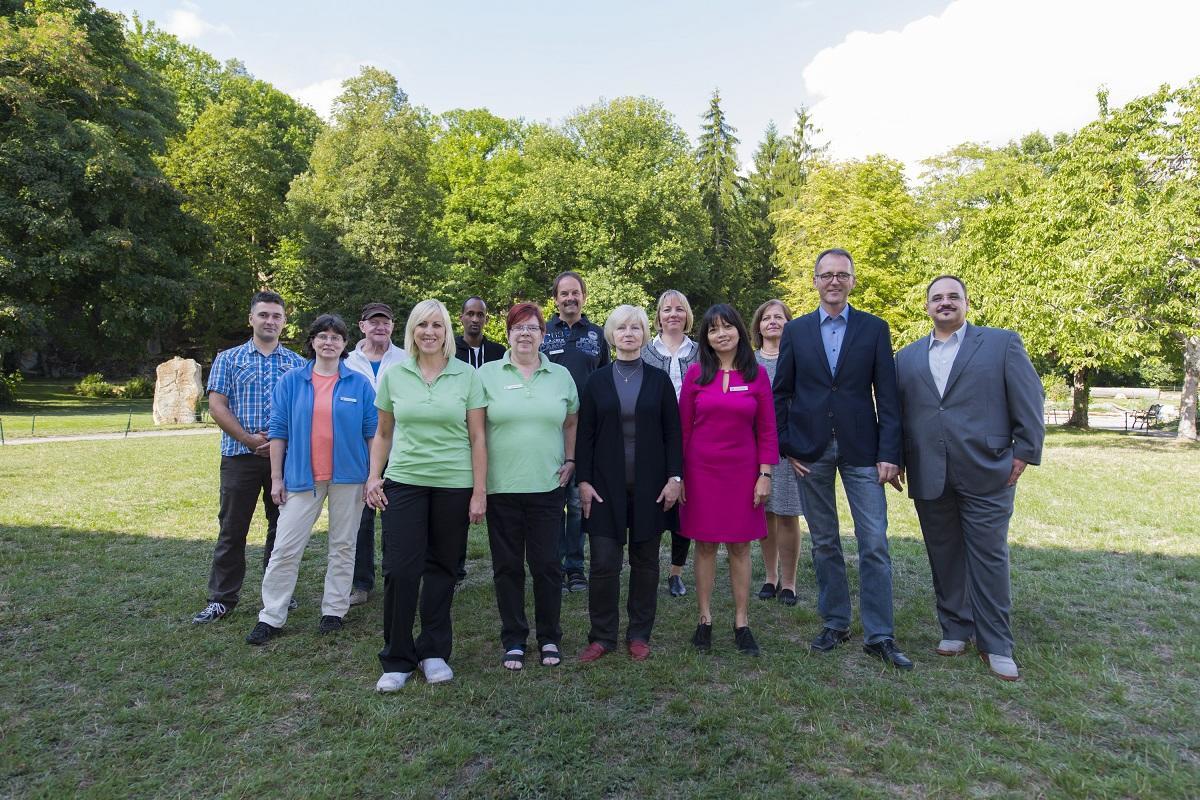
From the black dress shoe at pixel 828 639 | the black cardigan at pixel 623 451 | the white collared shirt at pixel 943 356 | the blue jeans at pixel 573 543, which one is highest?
the white collared shirt at pixel 943 356

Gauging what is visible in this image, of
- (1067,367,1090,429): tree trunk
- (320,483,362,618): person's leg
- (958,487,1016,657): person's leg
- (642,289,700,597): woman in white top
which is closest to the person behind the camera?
(958,487,1016,657): person's leg

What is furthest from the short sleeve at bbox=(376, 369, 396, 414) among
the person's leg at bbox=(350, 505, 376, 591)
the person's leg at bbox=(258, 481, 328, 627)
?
the person's leg at bbox=(350, 505, 376, 591)

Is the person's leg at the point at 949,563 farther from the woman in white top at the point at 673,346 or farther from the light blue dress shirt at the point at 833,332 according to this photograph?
the woman in white top at the point at 673,346

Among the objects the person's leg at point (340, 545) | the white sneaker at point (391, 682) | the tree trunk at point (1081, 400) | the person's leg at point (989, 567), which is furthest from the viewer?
the tree trunk at point (1081, 400)

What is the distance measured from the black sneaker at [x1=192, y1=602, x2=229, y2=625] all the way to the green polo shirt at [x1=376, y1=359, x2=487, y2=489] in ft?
6.32

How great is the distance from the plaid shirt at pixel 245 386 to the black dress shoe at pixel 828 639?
3.78m

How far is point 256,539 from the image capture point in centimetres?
741

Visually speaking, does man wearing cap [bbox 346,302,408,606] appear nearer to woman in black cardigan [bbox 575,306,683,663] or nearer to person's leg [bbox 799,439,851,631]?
woman in black cardigan [bbox 575,306,683,663]

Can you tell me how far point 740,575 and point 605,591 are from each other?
2.71 feet

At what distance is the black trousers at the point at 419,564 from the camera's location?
3.95 metres

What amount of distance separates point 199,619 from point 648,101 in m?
37.4

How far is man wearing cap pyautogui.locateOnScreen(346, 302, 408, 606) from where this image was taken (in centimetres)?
530

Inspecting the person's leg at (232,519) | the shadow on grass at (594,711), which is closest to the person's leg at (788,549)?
the shadow on grass at (594,711)

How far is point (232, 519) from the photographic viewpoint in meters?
4.95
